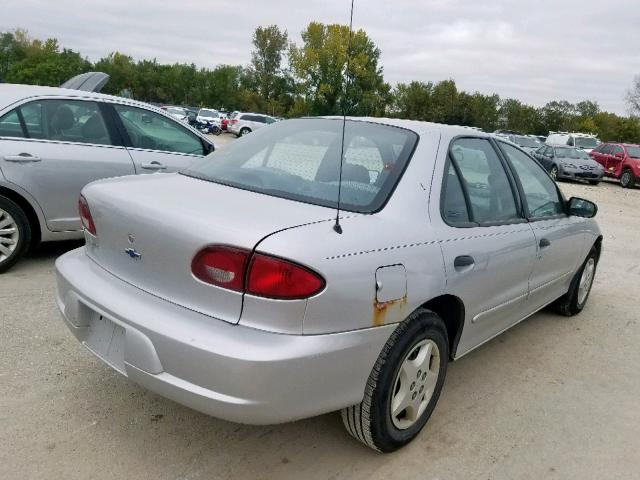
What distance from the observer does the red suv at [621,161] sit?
66.6 feet

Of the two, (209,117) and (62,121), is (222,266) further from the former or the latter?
(209,117)

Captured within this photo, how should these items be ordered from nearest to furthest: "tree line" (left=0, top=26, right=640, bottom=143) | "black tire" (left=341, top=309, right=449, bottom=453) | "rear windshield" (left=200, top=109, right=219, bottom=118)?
1. "black tire" (left=341, top=309, right=449, bottom=453)
2. "rear windshield" (left=200, top=109, right=219, bottom=118)
3. "tree line" (left=0, top=26, right=640, bottom=143)

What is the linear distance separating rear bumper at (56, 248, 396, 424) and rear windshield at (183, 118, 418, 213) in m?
0.66

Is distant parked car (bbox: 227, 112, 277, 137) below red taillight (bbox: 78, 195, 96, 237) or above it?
below

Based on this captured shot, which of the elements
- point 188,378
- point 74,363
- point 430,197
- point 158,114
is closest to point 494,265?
point 430,197

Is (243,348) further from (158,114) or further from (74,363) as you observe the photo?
(158,114)

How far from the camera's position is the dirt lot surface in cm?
246

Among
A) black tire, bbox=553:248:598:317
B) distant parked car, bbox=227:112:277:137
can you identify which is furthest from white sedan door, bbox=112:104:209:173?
distant parked car, bbox=227:112:277:137

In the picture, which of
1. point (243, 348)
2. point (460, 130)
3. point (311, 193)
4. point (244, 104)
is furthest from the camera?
point (244, 104)

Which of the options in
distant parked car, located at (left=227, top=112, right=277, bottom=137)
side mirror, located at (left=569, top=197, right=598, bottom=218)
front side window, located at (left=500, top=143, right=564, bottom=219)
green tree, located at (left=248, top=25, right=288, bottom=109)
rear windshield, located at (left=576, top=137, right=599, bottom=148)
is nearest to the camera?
front side window, located at (left=500, top=143, right=564, bottom=219)

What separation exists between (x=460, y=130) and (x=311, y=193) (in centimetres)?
117

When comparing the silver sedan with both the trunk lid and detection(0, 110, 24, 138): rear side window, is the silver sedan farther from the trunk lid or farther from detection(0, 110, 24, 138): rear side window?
detection(0, 110, 24, 138): rear side window

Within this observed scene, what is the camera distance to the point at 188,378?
6.79 ft

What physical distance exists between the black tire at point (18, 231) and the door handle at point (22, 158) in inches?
12.5
